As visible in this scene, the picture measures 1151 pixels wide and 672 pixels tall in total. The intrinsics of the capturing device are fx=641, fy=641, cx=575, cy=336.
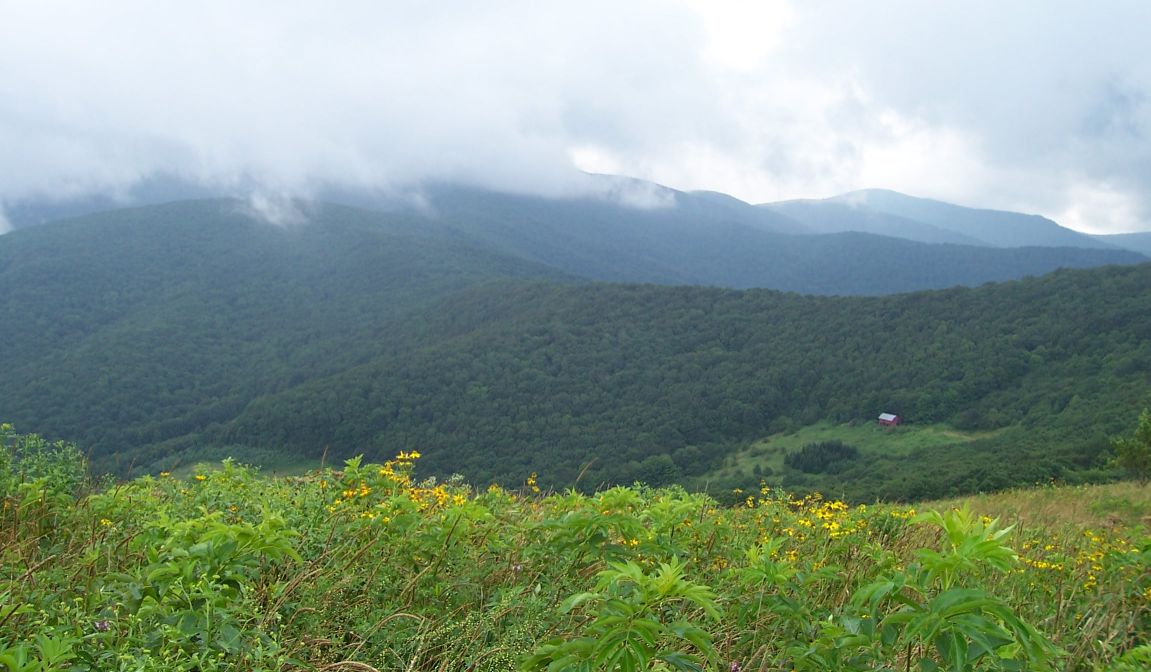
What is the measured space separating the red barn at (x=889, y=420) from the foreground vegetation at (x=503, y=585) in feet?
308

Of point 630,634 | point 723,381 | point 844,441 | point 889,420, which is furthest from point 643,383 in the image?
point 630,634

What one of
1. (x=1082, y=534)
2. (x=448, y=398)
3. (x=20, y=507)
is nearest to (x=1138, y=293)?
(x=448, y=398)

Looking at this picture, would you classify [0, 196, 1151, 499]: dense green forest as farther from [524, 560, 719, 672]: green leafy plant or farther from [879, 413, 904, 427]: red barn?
[524, 560, 719, 672]: green leafy plant

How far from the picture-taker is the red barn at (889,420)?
3536 inches

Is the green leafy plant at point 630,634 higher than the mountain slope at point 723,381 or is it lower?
higher

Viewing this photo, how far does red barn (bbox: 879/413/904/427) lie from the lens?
89812 millimetres

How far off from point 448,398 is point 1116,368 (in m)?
97.9

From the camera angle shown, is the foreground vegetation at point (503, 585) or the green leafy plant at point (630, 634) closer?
the green leafy plant at point (630, 634)

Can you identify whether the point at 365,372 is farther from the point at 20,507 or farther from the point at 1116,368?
the point at 20,507

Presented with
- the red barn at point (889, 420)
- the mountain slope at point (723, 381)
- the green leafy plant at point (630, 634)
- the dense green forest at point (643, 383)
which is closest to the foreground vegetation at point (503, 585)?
the green leafy plant at point (630, 634)

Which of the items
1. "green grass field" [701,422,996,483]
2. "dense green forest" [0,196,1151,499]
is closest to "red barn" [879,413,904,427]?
"green grass field" [701,422,996,483]

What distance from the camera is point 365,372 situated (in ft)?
411

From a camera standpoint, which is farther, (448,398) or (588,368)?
(588,368)

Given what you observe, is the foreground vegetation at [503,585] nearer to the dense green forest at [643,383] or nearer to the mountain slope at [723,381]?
the dense green forest at [643,383]
